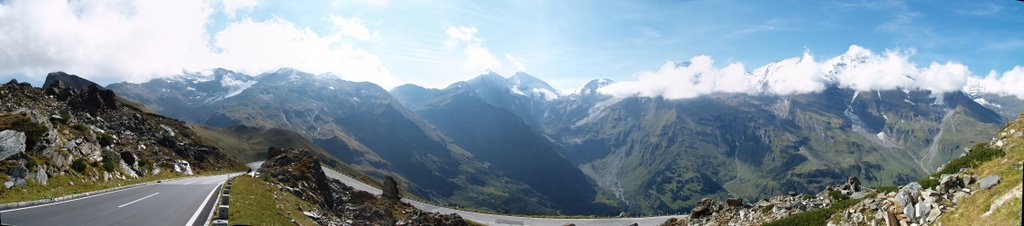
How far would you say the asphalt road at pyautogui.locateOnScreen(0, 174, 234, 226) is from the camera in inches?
1010

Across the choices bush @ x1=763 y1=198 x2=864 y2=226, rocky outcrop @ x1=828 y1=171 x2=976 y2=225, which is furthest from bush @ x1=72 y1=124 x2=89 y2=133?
rocky outcrop @ x1=828 y1=171 x2=976 y2=225

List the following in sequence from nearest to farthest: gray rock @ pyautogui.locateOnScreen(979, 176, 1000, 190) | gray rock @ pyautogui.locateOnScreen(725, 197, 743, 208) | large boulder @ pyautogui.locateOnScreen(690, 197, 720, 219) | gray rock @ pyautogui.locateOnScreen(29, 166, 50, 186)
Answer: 1. gray rock @ pyautogui.locateOnScreen(979, 176, 1000, 190)
2. gray rock @ pyautogui.locateOnScreen(29, 166, 50, 186)
3. gray rock @ pyautogui.locateOnScreen(725, 197, 743, 208)
4. large boulder @ pyautogui.locateOnScreen(690, 197, 720, 219)

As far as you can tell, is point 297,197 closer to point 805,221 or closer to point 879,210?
point 805,221

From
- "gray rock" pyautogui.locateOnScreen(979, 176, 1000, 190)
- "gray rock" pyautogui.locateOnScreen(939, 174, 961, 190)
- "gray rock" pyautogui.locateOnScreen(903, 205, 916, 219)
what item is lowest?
"gray rock" pyautogui.locateOnScreen(903, 205, 916, 219)

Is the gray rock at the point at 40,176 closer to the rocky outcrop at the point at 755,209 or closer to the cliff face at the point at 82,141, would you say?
the cliff face at the point at 82,141

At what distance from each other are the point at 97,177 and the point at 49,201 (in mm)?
17930

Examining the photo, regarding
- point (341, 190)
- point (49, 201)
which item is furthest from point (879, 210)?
point (341, 190)

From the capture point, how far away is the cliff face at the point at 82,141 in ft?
127

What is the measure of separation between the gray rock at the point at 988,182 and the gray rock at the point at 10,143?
5974 centimetres

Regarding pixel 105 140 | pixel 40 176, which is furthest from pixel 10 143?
pixel 105 140

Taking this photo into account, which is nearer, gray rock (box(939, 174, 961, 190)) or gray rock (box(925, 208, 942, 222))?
gray rock (box(925, 208, 942, 222))

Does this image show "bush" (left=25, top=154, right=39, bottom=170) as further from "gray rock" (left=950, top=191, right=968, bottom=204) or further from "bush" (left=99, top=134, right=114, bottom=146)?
"gray rock" (left=950, top=191, right=968, bottom=204)

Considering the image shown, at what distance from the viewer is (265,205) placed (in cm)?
3838

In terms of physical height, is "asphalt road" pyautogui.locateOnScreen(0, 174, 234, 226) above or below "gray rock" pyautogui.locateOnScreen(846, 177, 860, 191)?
above
